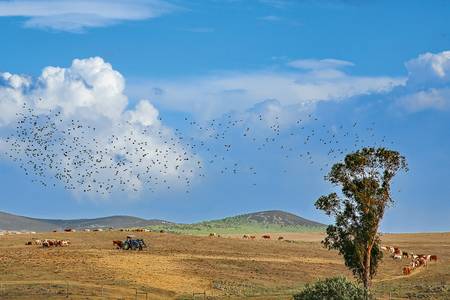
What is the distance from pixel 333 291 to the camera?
76.2 meters

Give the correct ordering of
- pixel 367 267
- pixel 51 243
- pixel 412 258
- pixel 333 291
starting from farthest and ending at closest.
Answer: pixel 412 258 → pixel 51 243 → pixel 367 267 → pixel 333 291

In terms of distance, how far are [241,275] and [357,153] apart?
96.6 ft

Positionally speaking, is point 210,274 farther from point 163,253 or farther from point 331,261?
point 331,261

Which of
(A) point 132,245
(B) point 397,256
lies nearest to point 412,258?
(B) point 397,256

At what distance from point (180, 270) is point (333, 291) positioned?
141 feet

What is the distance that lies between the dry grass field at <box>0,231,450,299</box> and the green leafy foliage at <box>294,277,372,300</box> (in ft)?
57.4

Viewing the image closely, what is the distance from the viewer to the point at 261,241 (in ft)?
538

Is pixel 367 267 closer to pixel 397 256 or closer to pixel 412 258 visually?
pixel 397 256

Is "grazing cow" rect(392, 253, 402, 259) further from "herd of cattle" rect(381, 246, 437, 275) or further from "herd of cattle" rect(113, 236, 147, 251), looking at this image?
"herd of cattle" rect(113, 236, 147, 251)

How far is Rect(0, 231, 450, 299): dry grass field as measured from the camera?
9794 cm

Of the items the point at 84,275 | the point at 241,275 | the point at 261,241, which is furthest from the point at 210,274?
the point at 261,241

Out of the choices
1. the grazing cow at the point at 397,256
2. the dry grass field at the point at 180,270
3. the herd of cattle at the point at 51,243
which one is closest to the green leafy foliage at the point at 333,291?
the dry grass field at the point at 180,270

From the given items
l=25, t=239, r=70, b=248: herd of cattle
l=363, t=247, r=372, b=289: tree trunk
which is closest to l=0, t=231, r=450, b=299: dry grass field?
l=25, t=239, r=70, b=248: herd of cattle

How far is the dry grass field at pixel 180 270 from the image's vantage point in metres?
97.9
